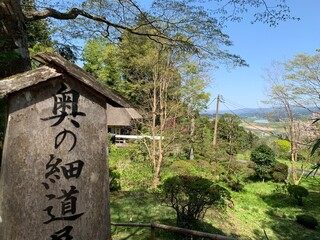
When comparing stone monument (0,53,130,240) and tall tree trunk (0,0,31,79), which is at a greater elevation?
tall tree trunk (0,0,31,79)

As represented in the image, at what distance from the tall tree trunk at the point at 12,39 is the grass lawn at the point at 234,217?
159 inches

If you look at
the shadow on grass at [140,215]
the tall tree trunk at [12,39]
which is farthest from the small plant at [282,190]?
the tall tree trunk at [12,39]

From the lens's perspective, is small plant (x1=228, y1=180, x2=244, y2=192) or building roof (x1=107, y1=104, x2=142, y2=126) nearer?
small plant (x1=228, y1=180, x2=244, y2=192)

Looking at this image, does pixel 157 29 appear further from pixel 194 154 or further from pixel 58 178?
pixel 194 154

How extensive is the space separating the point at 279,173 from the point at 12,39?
55.3 ft

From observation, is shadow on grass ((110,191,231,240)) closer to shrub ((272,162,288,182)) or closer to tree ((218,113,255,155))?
shrub ((272,162,288,182))

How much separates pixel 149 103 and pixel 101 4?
29.6 ft

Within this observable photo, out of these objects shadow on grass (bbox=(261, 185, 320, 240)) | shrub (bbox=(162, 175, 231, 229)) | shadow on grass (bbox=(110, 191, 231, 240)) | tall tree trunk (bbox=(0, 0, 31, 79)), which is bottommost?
shadow on grass (bbox=(261, 185, 320, 240))

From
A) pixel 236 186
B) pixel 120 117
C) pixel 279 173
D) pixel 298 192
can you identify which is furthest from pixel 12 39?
pixel 120 117

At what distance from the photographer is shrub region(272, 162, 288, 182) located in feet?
55.8

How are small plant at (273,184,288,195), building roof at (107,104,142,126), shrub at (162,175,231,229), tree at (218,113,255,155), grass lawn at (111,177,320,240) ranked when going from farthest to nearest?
1. building roof at (107,104,142,126)
2. tree at (218,113,255,155)
3. small plant at (273,184,288,195)
4. grass lawn at (111,177,320,240)
5. shrub at (162,175,231,229)

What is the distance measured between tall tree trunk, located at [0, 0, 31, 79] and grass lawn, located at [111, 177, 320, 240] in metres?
4.05

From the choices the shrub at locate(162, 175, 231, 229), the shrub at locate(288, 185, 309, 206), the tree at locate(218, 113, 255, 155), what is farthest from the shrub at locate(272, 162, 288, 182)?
the shrub at locate(162, 175, 231, 229)

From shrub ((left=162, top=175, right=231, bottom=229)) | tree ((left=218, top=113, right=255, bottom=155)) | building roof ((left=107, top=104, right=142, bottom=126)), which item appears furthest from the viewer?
building roof ((left=107, top=104, right=142, bottom=126))
